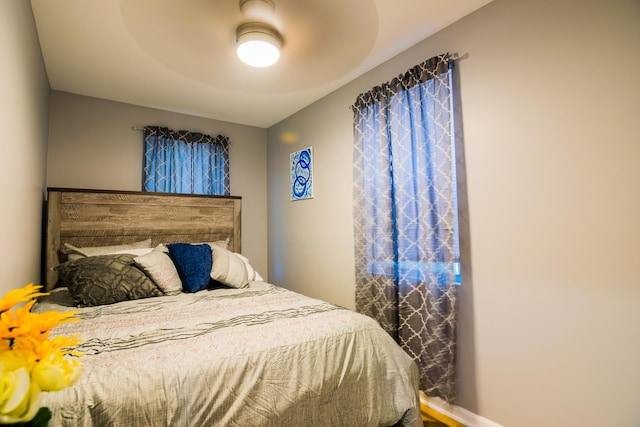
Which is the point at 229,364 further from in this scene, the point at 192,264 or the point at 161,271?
the point at 192,264

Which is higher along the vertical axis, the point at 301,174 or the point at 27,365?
the point at 301,174

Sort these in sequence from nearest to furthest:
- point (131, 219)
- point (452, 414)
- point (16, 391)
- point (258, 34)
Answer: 1. point (16, 391)
2. point (258, 34)
3. point (452, 414)
4. point (131, 219)

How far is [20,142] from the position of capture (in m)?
1.81

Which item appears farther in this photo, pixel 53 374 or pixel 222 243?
pixel 222 243

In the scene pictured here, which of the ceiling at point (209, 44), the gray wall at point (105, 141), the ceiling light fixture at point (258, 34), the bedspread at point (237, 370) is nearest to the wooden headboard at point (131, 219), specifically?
the gray wall at point (105, 141)

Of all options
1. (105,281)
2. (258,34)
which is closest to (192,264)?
(105,281)

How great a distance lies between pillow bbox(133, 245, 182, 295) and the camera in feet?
7.78

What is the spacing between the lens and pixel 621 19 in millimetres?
1494

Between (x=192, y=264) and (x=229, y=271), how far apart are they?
297 mm

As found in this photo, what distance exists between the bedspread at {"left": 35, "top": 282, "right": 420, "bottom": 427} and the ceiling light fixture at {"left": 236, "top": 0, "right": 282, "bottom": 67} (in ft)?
5.07

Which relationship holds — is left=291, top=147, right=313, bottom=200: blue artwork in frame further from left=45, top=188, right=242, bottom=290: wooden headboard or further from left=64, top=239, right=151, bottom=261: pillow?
left=64, top=239, right=151, bottom=261: pillow

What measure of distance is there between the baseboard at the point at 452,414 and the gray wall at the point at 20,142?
2499 mm

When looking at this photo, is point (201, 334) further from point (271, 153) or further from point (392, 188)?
point (271, 153)

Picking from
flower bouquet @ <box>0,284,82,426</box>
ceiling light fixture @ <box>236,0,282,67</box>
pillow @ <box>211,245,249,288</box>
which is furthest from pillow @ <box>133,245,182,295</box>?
flower bouquet @ <box>0,284,82,426</box>
